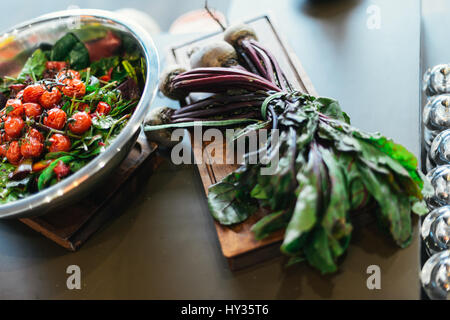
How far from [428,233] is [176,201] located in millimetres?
653

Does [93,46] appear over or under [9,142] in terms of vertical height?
over

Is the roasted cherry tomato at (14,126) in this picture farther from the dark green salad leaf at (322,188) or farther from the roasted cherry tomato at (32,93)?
the dark green salad leaf at (322,188)

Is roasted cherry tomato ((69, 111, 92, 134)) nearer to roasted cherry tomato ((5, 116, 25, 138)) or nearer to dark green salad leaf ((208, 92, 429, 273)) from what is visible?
roasted cherry tomato ((5, 116, 25, 138))

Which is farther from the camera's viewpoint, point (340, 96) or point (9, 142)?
point (340, 96)

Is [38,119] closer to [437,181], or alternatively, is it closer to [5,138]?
[5,138]

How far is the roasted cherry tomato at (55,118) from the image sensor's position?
3.22ft

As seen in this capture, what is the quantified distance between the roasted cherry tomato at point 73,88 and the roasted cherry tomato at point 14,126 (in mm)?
145

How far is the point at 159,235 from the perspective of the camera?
1.02 m

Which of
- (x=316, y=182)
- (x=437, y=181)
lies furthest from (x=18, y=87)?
(x=437, y=181)

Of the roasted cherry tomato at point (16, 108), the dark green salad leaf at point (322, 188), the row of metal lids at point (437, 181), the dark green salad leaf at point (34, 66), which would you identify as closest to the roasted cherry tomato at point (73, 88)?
the roasted cherry tomato at point (16, 108)

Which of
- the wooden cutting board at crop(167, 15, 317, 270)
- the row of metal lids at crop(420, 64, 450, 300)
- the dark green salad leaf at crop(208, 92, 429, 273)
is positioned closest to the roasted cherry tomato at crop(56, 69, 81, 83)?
the wooden cutting board at crop(167, 15, 317, 270)

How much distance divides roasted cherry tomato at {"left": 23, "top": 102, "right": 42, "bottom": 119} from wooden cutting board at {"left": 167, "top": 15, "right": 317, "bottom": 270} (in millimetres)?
423
